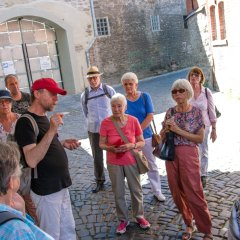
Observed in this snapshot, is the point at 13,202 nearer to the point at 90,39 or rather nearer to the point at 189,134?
the point at 189,134

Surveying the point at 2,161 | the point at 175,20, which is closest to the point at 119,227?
the point at 2,161

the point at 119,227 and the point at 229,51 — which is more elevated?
the point at 229,51

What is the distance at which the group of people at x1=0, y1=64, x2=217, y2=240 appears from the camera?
3.05 metres

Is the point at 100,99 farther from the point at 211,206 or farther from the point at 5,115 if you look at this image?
the point at 211,206

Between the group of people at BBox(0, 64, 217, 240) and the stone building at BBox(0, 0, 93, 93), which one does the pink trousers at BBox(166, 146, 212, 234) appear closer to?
the group of people at BBox(0, 64, 217, 240)

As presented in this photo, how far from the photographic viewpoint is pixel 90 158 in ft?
26.1

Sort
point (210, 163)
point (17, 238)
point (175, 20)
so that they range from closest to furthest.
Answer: point (17, 238) < point (210, 163) < point (175, 20)

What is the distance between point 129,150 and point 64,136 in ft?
20.3

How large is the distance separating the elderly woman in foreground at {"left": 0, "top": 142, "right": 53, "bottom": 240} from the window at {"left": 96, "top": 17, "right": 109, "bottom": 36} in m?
19.2

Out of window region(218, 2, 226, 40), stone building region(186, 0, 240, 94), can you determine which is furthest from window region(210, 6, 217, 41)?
window region(218, 2, 226, 40)

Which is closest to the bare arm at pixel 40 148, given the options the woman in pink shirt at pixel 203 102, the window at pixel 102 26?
the woman in pink shirt at pixel 203 102

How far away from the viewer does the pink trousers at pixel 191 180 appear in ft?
12.8

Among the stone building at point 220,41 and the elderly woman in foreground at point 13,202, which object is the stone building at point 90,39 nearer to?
the stone building at point 220,41

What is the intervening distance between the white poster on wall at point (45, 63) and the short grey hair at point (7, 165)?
17.8m
